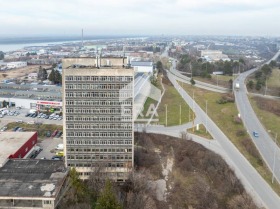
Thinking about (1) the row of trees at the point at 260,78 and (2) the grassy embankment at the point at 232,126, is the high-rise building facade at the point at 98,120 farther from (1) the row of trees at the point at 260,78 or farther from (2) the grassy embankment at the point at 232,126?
(1) the row of trees at the point at 260,78

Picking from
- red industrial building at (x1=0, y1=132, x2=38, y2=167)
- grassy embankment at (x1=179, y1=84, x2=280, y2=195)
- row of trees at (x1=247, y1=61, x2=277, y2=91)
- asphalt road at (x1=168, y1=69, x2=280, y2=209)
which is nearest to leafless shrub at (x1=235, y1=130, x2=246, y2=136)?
grassy embankment at (x1=179, y1=84, x2=280, y2=195)

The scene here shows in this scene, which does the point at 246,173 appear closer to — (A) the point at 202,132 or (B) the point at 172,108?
(A) the point at 202,132

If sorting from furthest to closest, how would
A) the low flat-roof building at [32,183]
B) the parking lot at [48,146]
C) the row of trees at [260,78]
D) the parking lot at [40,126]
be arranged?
the row of trees at [260,78]
the parking lot at [40,126]
the parking lot at [48,146]
the low flat-roof building at [32,183]

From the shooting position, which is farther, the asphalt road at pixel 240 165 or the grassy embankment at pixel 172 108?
the grassy embankment at pixel 172 108

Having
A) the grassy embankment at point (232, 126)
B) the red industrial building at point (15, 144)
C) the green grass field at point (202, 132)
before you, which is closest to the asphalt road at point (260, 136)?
the grassy embankment at point (232, 126)

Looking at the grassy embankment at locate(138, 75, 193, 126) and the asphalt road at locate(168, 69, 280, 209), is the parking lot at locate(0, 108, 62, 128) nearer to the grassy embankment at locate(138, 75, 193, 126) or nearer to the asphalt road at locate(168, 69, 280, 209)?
the grassy embankment at locate(138, 75, 193, 126)

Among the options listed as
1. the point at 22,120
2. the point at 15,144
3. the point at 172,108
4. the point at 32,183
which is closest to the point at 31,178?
the point at 32,183

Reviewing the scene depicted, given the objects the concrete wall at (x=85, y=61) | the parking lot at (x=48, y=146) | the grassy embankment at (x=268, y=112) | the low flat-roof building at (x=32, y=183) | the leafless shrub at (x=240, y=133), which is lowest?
the parking lot at (x=48, y=146)
